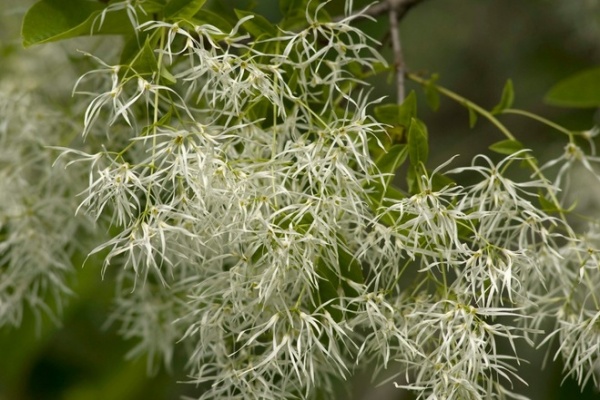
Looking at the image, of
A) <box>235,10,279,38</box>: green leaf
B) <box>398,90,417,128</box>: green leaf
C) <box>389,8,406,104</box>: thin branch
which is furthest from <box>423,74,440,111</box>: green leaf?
<box>235,10,279,38</box>: green leaf

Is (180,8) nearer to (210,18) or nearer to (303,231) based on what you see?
(210,18)

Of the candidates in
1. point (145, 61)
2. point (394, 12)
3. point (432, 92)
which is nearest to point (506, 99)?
point (432, 92)

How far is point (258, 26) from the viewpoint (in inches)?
41.1

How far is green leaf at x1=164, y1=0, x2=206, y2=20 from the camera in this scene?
100 centimetres

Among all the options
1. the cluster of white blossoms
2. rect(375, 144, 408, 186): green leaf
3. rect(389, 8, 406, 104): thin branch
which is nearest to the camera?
the cluster of white blossoms

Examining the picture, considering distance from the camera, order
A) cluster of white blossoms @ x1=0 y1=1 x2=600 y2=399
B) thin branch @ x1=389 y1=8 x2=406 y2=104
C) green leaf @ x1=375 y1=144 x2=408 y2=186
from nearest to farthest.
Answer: cluster of white blossoms @ x1=0 y1=1 x2=600 y2=399 < green leaf @ x1=375 y1=144 x2=408 y2=186 < thin branch @ x1=389 y1=8 x2=406 y2=104

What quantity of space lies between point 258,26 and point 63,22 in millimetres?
245

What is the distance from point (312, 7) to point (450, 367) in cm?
46

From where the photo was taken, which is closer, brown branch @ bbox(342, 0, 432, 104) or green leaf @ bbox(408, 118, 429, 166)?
green leaf @ bbox(408, 118, 429, 166)

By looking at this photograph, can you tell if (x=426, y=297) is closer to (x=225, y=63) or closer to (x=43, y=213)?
(x=225, y=63)

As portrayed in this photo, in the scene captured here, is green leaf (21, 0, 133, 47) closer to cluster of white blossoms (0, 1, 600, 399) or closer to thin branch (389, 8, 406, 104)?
cluster of white blossoms (0, 1, 600, 399)

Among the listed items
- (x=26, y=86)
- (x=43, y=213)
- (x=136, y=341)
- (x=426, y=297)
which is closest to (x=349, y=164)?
(x=426, y=297)

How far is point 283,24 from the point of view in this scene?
1106mm

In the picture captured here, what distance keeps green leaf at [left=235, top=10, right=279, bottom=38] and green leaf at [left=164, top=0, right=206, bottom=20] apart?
6cm
